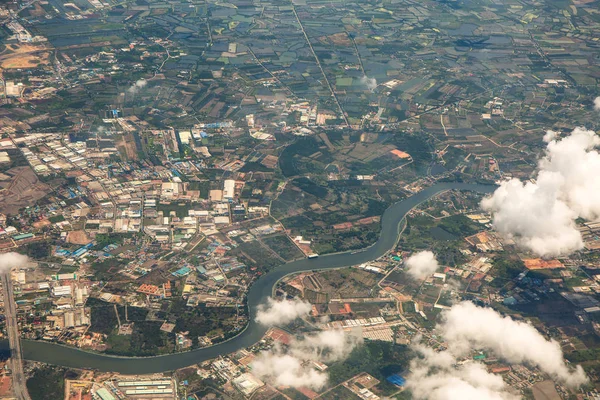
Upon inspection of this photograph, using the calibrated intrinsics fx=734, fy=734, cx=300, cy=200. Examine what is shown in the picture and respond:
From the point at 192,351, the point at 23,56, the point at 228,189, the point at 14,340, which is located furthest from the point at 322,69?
the point at 14,340

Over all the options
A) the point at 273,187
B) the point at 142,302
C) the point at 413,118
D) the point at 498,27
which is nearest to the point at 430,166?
the point at 413,118

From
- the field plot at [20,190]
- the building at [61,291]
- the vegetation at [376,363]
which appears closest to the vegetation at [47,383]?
the building at [61,291]

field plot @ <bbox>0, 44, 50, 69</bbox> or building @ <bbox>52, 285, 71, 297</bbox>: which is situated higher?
field plot @ <bbox>0, 44, 50, 69</bbox>

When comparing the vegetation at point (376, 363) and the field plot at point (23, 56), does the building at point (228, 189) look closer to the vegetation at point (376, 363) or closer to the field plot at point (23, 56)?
the vegetation at point (376, 363)

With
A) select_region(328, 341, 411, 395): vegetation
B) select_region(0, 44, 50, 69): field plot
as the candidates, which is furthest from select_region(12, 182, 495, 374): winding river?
select_region(0, 44, 50, 69): field plot

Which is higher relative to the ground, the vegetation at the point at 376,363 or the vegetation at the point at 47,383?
the vegetation at the point at 376,363

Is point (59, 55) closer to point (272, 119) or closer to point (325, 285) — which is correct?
point (272, 119)

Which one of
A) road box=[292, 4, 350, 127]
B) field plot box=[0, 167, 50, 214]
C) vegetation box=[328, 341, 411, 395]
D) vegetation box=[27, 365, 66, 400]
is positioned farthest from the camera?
road box=[292, 4, 350, 127]

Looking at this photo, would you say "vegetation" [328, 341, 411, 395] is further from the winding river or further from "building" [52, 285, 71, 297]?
"building" [52, 285, 71, 297]

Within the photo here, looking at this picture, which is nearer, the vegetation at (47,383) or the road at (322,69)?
the vegetation at (47,383)
